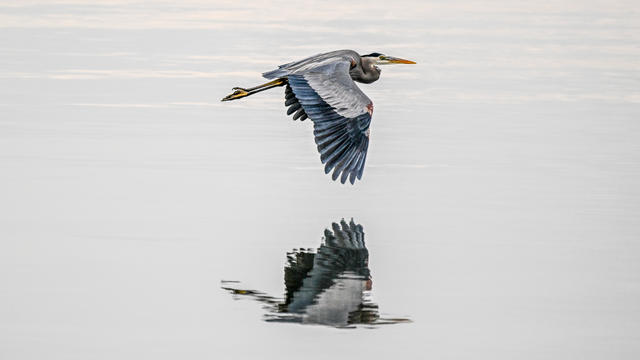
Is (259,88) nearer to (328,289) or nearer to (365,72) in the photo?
(365,72)

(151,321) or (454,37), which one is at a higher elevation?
(454,37)

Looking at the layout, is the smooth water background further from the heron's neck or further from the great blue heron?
the heron's neck

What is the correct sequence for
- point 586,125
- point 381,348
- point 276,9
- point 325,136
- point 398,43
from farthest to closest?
1. point 276,9
2. point 398,43
3. point 586,125
4. point 325,136
5. point 381,348

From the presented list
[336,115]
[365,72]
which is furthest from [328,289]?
[365,72]

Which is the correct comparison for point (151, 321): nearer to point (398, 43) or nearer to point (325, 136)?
point (325, 136)

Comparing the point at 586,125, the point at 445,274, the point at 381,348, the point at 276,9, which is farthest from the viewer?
the point at 276,9

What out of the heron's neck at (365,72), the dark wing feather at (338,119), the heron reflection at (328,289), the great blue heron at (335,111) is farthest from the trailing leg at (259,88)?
the heron reflection at (328,289)

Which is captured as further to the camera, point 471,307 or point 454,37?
point 454,37

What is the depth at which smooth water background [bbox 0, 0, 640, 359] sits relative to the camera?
676cm

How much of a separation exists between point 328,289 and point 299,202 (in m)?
2.37

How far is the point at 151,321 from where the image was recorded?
6.81 meters

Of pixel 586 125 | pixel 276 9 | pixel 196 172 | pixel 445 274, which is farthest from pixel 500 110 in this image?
pixel 276 9

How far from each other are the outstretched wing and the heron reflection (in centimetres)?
89

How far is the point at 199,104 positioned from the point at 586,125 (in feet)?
12.6
